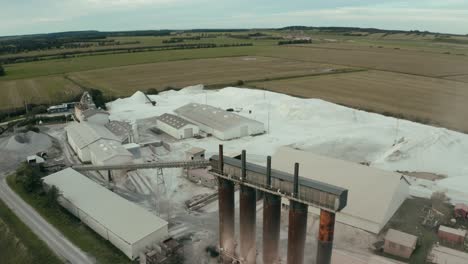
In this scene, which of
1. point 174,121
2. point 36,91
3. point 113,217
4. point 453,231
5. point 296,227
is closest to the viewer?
point 296,227

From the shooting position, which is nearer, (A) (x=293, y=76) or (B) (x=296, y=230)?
(B) (x=296, y=230)

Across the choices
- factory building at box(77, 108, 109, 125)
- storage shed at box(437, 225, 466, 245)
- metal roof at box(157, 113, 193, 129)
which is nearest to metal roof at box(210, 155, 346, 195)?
storage shed at box(437, 225, 466, 245)

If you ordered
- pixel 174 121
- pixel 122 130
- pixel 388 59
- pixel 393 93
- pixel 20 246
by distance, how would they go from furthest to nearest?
pixel 388 59, pixel 393 93, pixel 174 121, pixel 122 130, pixel 20 246

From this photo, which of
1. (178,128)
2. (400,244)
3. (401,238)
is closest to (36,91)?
(178,128)

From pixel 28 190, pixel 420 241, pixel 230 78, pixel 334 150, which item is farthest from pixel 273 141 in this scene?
pixel 230 78

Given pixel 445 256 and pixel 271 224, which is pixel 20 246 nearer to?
pixel 271 224

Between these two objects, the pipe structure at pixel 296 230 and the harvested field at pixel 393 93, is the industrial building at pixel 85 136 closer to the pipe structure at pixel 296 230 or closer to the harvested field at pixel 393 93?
the pipe structure at pixel 296 230
